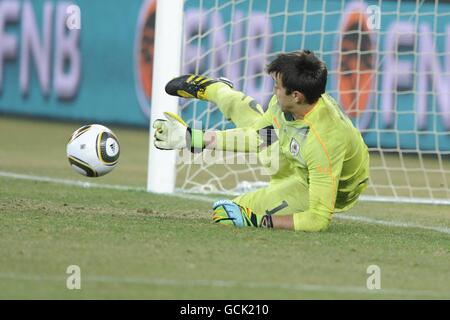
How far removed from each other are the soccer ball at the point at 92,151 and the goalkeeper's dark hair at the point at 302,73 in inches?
51.1

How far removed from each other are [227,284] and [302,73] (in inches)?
81.1

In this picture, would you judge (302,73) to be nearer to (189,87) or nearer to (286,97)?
(286,97)

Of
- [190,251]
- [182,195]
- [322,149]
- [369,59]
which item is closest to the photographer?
[190,251]

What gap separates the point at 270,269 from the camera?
577 cm

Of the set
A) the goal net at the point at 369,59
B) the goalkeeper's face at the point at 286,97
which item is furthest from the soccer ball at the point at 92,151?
the goal net at the point at 369,59

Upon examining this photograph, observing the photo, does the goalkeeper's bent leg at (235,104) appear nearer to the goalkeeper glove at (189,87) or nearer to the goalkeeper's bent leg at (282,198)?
the goalkeeper glove at (189,87)

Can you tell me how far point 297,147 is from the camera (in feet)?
23.4

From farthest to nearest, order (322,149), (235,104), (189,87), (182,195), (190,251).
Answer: (182,195) → (189,87) → (235,104) → (322,149) → (190,251)

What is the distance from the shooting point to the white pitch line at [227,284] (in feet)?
17.4

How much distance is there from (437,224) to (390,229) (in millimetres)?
650

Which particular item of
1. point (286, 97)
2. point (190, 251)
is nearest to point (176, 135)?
point (286, 97)

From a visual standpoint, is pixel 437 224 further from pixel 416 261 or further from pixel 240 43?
pixel 240 43

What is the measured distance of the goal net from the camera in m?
12.4

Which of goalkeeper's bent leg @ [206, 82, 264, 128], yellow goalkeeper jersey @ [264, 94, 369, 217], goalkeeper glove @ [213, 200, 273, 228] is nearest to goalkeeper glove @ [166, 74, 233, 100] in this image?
goalkeeper's bent leg @ [206, 82, 264, 128]
